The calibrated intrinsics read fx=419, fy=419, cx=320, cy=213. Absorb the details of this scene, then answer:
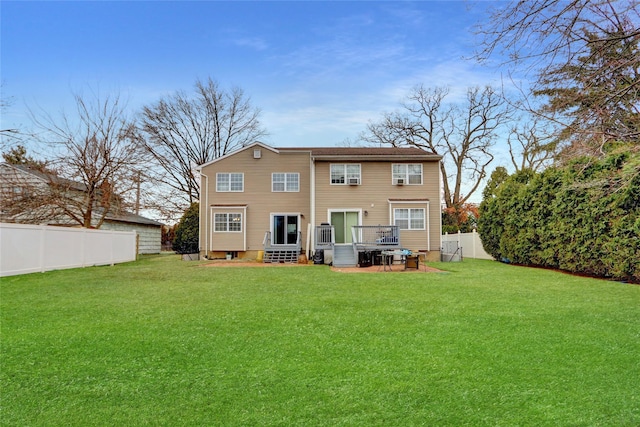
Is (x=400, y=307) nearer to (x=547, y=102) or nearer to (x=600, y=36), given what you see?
(x=547, y=102)

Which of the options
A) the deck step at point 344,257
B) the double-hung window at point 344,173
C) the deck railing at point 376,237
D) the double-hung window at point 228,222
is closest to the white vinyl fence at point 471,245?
the deck railing at point 376,237

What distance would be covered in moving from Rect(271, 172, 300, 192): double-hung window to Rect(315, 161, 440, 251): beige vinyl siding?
141cm

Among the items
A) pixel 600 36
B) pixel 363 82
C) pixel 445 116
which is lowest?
pixel 600 36

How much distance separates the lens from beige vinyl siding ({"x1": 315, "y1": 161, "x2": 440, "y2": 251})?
20719mm

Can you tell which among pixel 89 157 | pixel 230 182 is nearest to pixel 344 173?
pixel 230 182

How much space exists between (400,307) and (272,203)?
48.6 ft

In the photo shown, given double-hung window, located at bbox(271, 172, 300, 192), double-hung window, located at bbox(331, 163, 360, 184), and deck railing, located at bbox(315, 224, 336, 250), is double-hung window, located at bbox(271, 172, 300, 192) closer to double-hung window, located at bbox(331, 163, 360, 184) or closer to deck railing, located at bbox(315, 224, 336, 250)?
double-hung window, located at bbox(331, 163, 360, 184)

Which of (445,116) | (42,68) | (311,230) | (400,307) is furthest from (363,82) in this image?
(445,116)

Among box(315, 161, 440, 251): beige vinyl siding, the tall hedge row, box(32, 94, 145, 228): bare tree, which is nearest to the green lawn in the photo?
the tall hedge row

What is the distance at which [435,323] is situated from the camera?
6.30m

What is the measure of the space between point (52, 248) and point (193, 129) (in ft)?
67.3

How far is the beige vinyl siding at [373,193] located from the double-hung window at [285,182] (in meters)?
1.41

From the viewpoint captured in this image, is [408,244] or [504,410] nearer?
[504,410]

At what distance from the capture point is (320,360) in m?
4.73
